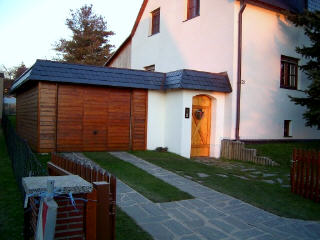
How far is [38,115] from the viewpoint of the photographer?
10141 millimetres

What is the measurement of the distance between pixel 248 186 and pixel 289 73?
8986mm

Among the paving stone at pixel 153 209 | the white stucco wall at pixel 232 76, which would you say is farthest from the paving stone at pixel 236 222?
the white stucco wall at pixel 232 76

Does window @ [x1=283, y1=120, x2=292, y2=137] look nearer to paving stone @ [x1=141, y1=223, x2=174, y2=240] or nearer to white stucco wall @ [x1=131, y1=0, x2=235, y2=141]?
white stucco wall @ [x1=131, y1=0, x2=235, y2=141]

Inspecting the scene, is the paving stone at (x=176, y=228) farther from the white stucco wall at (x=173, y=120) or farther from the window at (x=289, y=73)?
the window at (x=289, y=73)

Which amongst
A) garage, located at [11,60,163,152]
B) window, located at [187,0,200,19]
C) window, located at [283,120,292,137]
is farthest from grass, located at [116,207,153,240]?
window, located at [187,0,200,19]

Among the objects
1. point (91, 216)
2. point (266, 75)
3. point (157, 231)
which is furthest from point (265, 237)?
point (266, 75)

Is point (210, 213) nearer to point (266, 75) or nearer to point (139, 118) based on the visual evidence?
point (139, 118)

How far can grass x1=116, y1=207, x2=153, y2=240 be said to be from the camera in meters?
4.16

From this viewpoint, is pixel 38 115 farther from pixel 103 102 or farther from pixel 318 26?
pixel 318 26

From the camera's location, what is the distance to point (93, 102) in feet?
36.4

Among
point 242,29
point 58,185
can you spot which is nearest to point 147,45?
point 242,29

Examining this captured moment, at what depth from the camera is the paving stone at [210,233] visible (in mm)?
4363

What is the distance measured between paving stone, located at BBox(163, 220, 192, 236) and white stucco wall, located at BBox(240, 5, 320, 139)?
8311 millimetres

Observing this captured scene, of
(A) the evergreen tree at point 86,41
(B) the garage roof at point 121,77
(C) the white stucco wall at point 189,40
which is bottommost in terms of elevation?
(B) the garage roof at point 121,77
